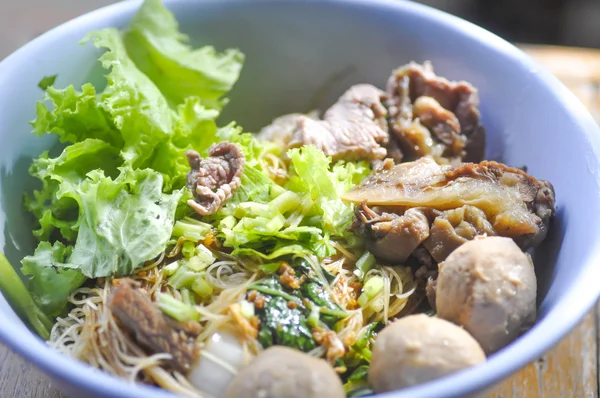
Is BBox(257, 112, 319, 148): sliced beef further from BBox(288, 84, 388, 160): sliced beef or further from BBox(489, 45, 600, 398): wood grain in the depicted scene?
BBox(489, 45, 600, 398): wood grain

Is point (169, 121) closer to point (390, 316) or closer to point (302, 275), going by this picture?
point (302, 275)

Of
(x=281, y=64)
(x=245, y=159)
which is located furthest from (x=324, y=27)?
(x=245, y=159)

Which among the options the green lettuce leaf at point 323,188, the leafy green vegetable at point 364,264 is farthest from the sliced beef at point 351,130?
the leafy green vegetable at point 364,264

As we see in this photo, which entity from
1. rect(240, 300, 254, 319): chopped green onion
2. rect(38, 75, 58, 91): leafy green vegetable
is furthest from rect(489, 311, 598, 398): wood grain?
rect(38, 75, 58, 91): leafy green vegetable

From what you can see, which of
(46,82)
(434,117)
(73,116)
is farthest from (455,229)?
(46,82)

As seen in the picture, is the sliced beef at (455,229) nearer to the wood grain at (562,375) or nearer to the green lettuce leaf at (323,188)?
the green lettuce leaf at (323,188)

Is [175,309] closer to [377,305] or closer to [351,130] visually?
[377,305]
